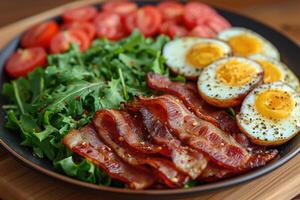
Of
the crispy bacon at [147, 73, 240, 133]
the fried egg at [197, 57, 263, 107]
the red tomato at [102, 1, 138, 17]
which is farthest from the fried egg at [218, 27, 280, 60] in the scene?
the red tomato at [102, 1, 138, 17]

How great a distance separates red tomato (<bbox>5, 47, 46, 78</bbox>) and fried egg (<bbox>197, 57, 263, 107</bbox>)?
155 centimetres

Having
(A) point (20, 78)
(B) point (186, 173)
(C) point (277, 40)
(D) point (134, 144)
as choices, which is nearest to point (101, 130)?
(D) point (134, 144)

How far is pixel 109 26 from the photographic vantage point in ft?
16.0

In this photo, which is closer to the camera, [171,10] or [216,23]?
[216,23]

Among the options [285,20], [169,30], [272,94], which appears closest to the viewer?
[272,94]

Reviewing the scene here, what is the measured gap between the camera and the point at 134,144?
10.4 feet

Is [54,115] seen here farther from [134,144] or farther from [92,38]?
[92,38]

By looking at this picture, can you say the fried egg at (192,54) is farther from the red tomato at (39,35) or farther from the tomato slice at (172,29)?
the red tomato at (39,35)

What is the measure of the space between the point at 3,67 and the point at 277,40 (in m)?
2.60

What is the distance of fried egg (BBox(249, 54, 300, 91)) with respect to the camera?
3.97 meters

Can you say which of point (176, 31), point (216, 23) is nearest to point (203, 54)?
point (176, 31)

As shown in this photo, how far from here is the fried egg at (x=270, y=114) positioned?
334 centimetres

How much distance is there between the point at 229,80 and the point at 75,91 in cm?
118

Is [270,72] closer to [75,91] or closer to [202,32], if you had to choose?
[202,32]
